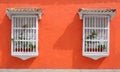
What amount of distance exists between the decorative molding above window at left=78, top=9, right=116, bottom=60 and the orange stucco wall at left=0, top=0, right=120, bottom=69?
30 centimetres

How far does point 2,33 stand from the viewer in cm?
1123

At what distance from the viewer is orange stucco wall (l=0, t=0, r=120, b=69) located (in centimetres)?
1120

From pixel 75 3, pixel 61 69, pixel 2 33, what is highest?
pixel 75 3

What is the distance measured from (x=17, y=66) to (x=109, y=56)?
3190 mm

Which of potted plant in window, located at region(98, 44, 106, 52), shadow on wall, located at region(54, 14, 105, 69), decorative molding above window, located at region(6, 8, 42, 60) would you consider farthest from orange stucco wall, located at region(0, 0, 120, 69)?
potted plant in window, located at region(98, 44, 106, 52)

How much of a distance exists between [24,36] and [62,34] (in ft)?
4.27

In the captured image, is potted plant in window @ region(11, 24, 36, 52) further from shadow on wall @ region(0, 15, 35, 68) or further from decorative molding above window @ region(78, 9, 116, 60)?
decorative molding above window @ region(78, 9, 116, 60)

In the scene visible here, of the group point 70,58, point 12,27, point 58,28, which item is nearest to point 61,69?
point 70,58

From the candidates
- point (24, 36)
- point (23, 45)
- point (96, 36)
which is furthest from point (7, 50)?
point (96, 36)

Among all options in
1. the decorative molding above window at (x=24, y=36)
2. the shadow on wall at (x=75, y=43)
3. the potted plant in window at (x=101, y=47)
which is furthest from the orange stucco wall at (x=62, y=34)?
the potted plant in window at (x=101, y=47)

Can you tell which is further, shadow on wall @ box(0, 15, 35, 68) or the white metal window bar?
shadow on wall @ box(0, 15, 35, 68)

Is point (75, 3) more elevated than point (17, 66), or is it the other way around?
point (75, 3)

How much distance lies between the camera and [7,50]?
11.2 meters

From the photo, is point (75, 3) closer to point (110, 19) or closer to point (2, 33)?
point (110, 19)
